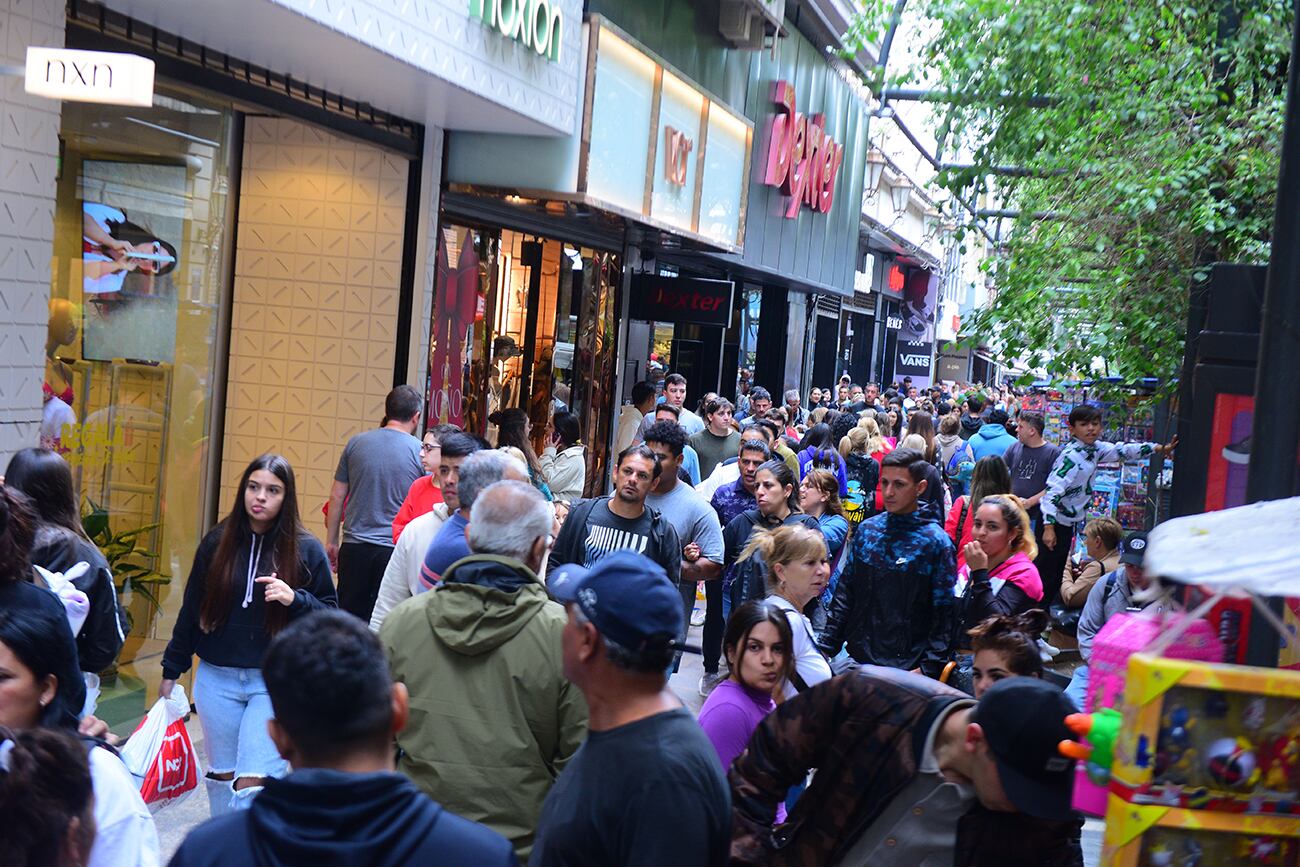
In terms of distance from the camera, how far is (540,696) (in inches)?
160

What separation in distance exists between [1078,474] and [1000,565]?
19.3 ft

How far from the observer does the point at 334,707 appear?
2.52 metres

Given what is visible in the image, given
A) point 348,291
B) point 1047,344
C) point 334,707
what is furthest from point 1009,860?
point 348,291

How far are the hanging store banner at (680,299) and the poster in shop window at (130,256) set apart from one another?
29.0 feet

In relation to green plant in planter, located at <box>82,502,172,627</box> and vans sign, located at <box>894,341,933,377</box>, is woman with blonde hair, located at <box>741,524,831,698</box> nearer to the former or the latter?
green plant in planter, located at <box>82,502,172,627</box>

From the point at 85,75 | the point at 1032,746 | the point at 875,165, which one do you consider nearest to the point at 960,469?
the point at 85,75

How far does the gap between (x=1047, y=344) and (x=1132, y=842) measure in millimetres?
8315

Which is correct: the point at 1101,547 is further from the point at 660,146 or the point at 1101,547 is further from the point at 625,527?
the point at 660,146

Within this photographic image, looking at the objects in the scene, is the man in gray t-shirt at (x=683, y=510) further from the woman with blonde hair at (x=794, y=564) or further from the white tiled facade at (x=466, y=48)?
the white tiled facade at (x=466, y=48)

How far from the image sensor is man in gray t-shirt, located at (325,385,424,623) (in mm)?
8695

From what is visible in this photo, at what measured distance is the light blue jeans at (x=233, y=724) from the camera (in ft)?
19.3

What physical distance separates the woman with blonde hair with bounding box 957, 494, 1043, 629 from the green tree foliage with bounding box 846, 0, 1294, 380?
6.36 feet

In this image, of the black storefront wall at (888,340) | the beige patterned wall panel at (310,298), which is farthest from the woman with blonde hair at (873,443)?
the black storefront wall at (888,340)

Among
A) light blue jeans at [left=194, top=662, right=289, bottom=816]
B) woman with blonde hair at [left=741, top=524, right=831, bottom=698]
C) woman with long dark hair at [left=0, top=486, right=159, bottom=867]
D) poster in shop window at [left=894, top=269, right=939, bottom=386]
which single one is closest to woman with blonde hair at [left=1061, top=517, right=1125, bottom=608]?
woman with blonde hair at [left=741, top=524, right=831, bottom=698]
